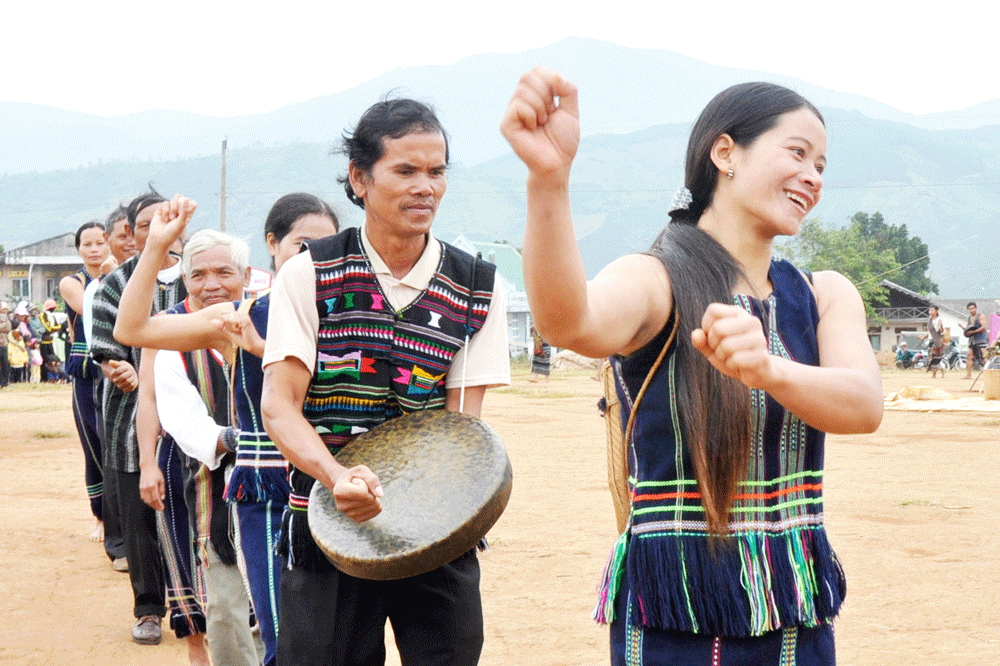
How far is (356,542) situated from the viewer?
2.80m

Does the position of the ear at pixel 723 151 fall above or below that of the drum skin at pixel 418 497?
above

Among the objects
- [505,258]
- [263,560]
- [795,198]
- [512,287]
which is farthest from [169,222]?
[505,258]

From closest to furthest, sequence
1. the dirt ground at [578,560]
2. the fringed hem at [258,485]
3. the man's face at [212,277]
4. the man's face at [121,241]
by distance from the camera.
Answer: the fringed hem at [258,485]
the man's face at [212,277]
the dirt ground at [578,560]
the man's face at [121,241]

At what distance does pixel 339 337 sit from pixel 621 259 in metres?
1.11

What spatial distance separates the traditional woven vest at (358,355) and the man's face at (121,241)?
343 cm

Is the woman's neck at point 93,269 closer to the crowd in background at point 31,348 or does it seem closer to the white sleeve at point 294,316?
the white sleeve at point 294,316

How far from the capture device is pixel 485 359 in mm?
3248

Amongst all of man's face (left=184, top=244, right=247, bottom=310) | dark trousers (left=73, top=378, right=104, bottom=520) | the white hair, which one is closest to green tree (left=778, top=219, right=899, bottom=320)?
dark trousers (left=73, top=378, right=104, bottom=520)

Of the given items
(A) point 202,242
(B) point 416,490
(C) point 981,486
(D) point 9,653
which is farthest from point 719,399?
(C) point 981,486

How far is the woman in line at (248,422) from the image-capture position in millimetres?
3666

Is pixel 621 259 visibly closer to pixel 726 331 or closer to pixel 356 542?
pixel 726 331

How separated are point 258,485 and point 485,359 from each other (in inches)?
39.9

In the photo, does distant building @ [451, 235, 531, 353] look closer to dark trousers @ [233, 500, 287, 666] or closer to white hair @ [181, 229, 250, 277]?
white hair @ [181, 229, 250, 277]

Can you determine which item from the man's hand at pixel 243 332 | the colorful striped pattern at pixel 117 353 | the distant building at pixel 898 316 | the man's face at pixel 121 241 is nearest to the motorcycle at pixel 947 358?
the distant building at pixel 898 316
